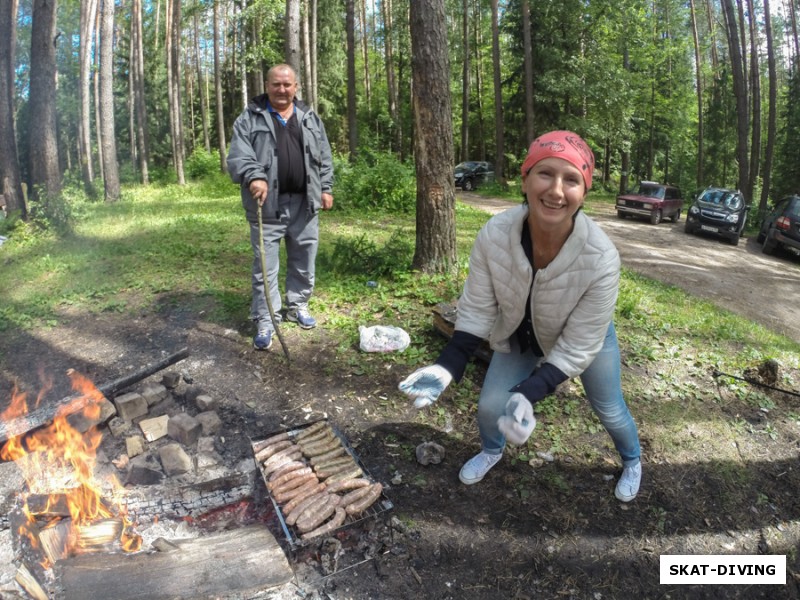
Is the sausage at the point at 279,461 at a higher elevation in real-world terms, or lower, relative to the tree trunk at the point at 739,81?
lower

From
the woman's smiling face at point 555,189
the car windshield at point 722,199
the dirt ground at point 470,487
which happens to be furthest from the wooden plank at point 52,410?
the car windshield at point 722,199

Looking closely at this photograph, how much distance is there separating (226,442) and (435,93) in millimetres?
4114

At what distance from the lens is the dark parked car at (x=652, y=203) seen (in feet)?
59.0

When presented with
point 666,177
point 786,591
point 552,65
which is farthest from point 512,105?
point 786,591

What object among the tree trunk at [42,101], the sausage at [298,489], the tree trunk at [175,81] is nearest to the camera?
the sausage at [298,489]

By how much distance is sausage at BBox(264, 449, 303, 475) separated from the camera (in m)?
3.07

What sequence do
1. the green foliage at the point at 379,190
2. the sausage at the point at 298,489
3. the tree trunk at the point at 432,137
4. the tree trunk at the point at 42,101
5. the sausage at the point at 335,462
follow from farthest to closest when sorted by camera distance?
the green foliage at the point at 379,190 → the tree trunk at the point at 42,101 → the tree trunk at the point at 432,137 → the sausage at the point at 335,462 → the sausage at the point at 298,489

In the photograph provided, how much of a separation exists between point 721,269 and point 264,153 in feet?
34.8

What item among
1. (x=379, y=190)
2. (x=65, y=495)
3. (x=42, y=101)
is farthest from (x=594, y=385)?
(x=42, y=101)

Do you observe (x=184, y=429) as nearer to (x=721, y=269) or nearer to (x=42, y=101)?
(x=42, y=101)

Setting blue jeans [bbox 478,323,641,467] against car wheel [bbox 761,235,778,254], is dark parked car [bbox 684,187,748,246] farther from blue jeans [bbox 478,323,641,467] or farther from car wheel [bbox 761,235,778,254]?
blue jeans [bbox 478,323,641,467]

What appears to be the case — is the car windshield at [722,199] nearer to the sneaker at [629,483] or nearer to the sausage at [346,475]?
the sneaker at [629,483]

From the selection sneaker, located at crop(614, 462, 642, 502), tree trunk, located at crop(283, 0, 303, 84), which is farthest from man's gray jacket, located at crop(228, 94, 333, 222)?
tree trunk, located at crop(283, 0, 303, 84)

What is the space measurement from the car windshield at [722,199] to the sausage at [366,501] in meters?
16.3
